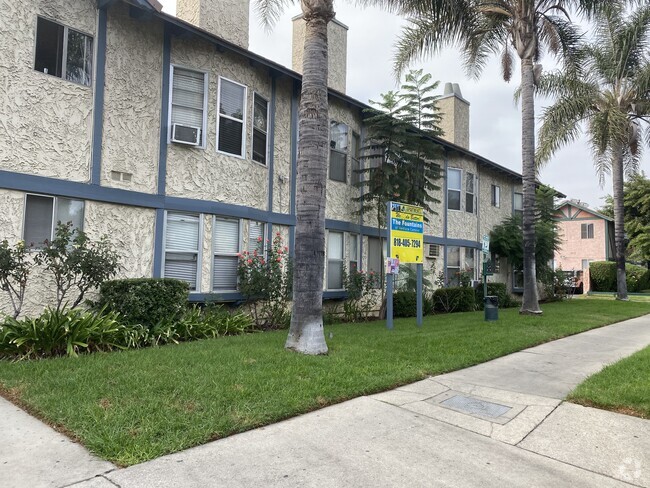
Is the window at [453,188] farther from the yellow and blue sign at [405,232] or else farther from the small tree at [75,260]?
the small tree at [75,260]

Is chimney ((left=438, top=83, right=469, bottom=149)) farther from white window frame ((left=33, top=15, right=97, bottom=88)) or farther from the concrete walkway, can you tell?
the concrete walkway

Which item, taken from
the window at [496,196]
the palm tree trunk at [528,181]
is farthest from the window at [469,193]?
the palm tree trunk at [528,181]

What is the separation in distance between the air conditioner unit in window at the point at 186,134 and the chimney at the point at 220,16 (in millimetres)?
3436

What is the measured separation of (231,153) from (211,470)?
26.7 feet

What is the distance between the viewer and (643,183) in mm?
38656

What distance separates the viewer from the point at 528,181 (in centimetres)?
1448

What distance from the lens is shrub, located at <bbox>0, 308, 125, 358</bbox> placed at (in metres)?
6.50

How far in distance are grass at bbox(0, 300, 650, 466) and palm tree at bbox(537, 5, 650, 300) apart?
1309 centimetres

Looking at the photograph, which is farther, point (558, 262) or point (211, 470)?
point (558, 262)

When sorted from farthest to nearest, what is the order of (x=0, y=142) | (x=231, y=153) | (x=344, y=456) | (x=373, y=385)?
(x=231, y=153), (x=0, y=142), (x=373, y=385), (x=344, y=456)

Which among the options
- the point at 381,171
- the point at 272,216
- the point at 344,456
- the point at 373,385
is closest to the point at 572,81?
the point at 381,171

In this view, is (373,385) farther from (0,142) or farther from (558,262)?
(558,262)

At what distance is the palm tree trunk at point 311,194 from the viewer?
741cm

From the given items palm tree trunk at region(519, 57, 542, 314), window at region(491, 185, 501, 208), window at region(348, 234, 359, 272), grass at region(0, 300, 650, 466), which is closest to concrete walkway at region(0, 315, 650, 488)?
grass at region(0, 300, 650, 466)
